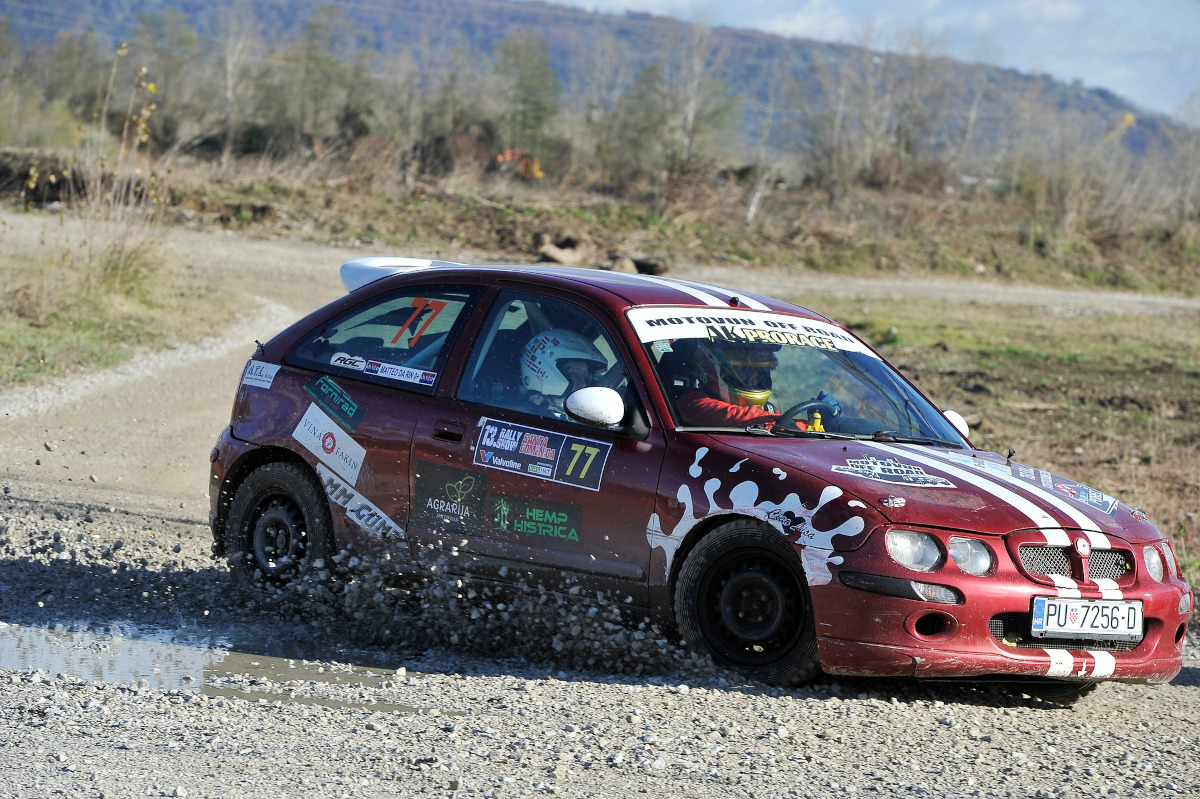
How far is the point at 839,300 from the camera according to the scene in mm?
25047

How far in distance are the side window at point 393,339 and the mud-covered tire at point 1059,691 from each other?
2.72 meters

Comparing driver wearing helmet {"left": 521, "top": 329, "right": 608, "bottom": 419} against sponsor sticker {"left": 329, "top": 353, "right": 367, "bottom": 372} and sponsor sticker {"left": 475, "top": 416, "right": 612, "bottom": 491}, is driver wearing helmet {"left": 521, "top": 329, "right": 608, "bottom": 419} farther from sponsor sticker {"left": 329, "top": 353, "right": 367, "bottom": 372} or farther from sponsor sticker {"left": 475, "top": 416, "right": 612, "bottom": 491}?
sponsor sticker {"left": 329, "top": 353, "right": 367, "bottom": 372}

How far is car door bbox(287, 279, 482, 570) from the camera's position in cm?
547

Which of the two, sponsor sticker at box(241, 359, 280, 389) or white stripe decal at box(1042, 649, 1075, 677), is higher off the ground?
sponsor sticker at box(241, 359, 280, 389)

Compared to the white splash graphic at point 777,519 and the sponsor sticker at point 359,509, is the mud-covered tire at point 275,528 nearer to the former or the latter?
the sponsor sticker at point 359,509

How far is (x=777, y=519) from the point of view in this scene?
4539 millimetres

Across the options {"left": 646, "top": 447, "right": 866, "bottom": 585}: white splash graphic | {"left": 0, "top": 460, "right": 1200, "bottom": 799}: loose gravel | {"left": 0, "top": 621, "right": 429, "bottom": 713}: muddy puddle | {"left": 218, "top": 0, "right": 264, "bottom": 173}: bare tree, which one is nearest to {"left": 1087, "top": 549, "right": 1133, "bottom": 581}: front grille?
{"left": 0, "top": 460, "right": 1200, "bottom": 799}: loose gravel

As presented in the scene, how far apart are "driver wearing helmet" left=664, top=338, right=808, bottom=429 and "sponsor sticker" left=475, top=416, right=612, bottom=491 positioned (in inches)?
15.4

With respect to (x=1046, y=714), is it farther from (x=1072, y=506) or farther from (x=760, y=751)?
(x=760, y=751)

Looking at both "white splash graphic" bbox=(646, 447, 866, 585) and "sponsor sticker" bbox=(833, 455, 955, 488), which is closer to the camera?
"white splash graphic" bbox=(646, 447, 866, 585)

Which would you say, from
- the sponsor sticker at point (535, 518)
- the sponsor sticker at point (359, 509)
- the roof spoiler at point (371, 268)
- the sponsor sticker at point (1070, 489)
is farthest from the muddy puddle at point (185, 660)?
the sponsor sticker at point (1070, 489)

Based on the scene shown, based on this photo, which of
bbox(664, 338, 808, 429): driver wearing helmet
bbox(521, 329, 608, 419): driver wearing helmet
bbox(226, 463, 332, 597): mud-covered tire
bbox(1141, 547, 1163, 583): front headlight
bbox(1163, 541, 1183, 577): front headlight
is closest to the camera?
bbox(1141, 547, 1163, 583): front headlight

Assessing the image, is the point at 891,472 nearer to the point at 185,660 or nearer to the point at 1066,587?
the point at 1066,587

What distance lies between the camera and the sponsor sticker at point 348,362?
5.79 meters
